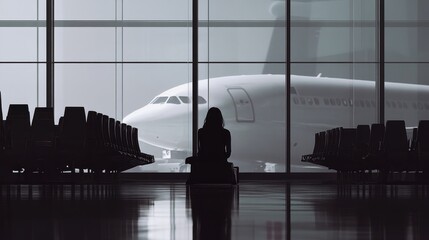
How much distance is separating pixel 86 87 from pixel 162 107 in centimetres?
153

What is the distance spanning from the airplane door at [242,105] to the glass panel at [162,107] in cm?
137

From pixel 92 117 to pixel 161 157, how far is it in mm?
6625

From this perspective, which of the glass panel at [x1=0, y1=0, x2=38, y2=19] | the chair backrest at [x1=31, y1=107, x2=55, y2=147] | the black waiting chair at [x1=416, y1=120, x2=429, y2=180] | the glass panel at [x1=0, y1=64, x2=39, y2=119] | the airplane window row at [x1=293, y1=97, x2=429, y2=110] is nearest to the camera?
the chair backrest at [x1=31, y1=107, x2=55, y2=147]

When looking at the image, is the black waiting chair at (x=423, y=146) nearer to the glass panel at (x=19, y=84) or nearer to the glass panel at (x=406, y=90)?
the glass panel at (x=406, y=90)

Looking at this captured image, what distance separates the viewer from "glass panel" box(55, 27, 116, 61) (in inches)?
667

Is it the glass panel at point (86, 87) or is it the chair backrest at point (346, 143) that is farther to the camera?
the glass panel at point (86, 87)

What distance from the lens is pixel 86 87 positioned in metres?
16.9

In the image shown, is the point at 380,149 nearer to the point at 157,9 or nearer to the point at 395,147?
the point at 395,147

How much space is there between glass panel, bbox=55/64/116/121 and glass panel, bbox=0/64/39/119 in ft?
1.36

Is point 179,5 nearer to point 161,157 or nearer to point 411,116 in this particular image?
point 161,157

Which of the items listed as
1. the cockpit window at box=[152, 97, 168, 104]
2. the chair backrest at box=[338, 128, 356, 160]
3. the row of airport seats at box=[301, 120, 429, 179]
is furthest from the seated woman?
the cockpit window at box=[152, 97, 168, 104]

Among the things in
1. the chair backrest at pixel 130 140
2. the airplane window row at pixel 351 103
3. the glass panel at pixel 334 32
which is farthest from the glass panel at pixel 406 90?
the chair backrest at pixel 130 140

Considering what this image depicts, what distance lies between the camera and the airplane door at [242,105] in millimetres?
18408

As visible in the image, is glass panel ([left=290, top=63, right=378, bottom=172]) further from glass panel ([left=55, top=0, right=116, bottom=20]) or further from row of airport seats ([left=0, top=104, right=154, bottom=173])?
row of airport seats ([left=0, top=104, right=154, bottom=173])
